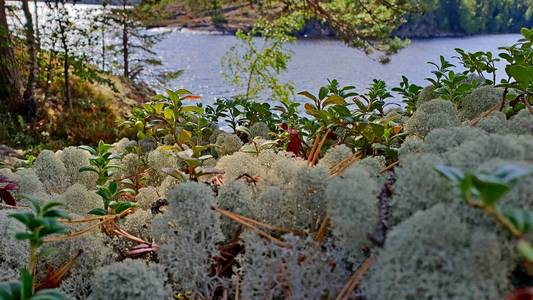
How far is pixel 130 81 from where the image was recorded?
27.1 feet

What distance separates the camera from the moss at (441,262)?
1.03 feet

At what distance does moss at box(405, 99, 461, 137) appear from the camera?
2.07 ft

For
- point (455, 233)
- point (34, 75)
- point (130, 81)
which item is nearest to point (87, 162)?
point (455, 233)

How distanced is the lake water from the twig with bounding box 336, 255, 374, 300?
331 inches

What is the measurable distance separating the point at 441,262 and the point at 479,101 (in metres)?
0.47

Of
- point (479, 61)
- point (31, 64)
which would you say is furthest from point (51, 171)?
point (31, 64)

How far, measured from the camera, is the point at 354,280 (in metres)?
0.40

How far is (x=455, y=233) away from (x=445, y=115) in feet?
1.14

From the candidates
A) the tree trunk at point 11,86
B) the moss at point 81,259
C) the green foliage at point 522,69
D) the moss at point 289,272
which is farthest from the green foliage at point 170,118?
the tree trunk at point 11,86

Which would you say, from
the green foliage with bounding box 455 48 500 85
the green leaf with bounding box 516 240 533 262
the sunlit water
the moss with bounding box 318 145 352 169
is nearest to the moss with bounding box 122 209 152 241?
the moss with bounding box 318 145 352 169

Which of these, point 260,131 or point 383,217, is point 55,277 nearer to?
point 383,217

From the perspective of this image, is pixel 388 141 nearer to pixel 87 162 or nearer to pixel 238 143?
pixel 238 143

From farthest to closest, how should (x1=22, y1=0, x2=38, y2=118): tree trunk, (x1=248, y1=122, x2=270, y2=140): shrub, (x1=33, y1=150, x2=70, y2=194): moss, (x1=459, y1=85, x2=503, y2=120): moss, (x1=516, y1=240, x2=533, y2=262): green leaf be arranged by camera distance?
(x1=22, y1=0, x2=38, y2=118): tree trunk
(x1=248, y1=122, x2=270, y2=140): shrub
(x1=33, y1=150, x2=70, y2=194): moss
(x1=459, y1=85, x2=503, y2=120): moss
(x1=516, y1=240, x2=533, y2=262): green leaf

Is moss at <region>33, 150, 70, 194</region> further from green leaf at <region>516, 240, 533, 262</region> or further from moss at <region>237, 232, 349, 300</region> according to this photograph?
green leaf at <region>516, 240, 533, 262</region>
